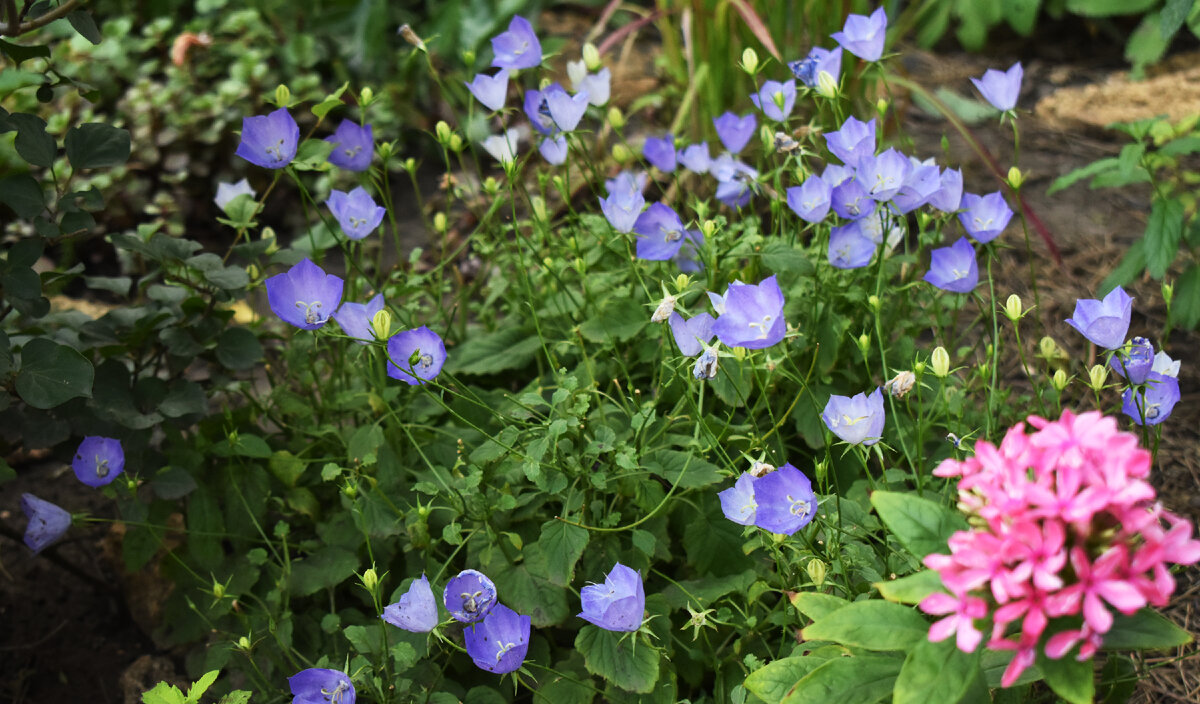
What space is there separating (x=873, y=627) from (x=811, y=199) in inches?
34.7

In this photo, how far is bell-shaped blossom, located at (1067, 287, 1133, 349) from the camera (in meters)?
1.29

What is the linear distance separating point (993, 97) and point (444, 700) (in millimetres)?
1398

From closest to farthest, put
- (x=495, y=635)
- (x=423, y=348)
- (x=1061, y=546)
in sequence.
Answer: (x=1061, y=546) → (x=495, y=635) → (x=423, y=348)

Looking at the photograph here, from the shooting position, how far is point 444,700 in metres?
1.41

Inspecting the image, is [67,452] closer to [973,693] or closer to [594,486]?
[594,486]

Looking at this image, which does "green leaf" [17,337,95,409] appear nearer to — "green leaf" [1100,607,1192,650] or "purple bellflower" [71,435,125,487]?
"purple bellflower" [71,435,125,487]

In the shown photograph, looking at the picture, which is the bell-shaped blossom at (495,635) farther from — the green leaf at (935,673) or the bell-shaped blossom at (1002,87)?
the bell-shaped blossom at (1002,87)

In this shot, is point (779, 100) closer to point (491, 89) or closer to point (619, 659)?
point (491, 89)

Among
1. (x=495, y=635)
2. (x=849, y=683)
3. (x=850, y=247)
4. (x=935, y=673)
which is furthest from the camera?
(x=850, y=247)

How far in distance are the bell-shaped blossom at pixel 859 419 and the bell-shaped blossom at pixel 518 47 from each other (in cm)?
95

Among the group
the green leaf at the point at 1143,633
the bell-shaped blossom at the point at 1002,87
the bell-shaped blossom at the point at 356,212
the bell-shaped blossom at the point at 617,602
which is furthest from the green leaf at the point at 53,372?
the bell-shaped blossom at the point at 1002,87

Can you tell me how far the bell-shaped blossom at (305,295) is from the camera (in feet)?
4.66

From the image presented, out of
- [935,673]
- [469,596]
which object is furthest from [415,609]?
[935,673]

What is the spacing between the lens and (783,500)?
1279mm
